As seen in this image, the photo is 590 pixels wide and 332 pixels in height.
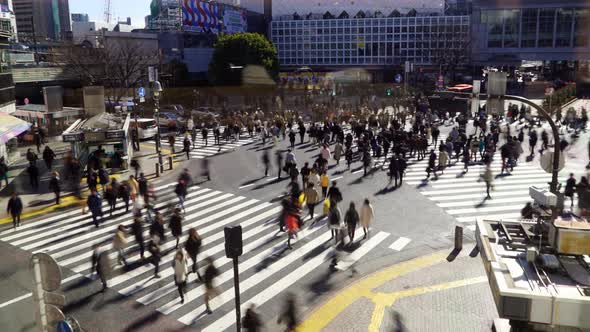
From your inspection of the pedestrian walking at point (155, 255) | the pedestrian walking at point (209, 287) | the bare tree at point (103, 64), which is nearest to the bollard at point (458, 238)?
the pedestrian walking at point (209, 287)

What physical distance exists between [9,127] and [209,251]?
51.7ft

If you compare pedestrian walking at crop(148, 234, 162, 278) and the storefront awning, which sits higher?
the storefront awning

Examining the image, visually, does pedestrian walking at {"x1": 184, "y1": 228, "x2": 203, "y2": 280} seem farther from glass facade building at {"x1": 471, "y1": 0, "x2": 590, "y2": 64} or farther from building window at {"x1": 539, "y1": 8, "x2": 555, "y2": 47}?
building window at {"x1": 539, "y1": 8, "x2": 555, "y2": 47}

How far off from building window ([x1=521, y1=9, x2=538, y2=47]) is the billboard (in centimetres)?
4593

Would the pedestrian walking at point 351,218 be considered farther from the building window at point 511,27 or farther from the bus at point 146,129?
the building window at point 511,27

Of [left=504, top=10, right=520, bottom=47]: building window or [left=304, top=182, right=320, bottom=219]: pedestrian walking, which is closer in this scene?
[left=304, top=182, right=320, bottom=219]: pedestrian walking

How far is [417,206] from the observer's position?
62.4 ft

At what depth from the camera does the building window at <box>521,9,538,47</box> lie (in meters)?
71.5

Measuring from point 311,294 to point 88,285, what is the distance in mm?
5678

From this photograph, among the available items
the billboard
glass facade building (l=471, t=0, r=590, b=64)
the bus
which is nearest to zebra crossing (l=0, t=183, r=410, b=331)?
the bus

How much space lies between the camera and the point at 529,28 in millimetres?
72062

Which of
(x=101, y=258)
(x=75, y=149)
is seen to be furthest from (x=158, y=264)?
(x=75, y=149)

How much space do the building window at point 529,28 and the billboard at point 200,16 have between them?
45.9m

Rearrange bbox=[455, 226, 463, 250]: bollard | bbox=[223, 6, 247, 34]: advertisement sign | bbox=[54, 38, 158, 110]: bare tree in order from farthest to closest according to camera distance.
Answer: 1. bbox=[223, 6, 247, 34]: advertisement sign
2. bbox=[54, 38, 158, 110]: bare tree
3. bbox=[455, 226, 463, 250]: bollard
